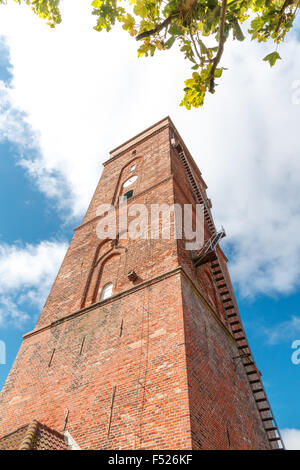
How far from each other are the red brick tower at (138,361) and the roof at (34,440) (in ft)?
0.65

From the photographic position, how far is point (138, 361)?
6.86 m

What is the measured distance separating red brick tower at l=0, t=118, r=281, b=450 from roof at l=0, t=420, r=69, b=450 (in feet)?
0.65

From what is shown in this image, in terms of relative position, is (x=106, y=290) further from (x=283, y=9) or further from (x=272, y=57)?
(x=283, y=9)

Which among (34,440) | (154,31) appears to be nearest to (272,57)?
(154,31)

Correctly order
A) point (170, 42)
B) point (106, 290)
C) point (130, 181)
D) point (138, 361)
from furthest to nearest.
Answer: point (130, 181)
point (106, 290)
point (138, 361)
point (170, 42)

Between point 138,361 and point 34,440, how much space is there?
240 centimetres

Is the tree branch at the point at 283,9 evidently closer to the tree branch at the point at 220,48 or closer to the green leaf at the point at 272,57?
the green leaf at the point at 272,57

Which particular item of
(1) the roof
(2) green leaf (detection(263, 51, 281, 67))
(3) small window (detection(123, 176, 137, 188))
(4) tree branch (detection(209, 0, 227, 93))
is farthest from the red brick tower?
(2) green leaf (detection(263, 51, 281, 67))

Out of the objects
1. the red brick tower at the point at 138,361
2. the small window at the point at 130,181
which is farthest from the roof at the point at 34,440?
the small window at the point at 130,181

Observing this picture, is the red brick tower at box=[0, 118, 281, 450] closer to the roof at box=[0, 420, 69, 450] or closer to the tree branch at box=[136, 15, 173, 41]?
the roof at box=[0, 420, 69, 450]

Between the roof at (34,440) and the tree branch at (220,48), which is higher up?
the tree branch at (220,48)

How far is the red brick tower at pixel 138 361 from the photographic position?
5883mm

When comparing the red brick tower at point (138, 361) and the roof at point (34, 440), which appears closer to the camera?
the roof at point (34, 440)

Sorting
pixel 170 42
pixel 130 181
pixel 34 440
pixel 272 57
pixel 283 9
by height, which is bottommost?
pixel 34 440
